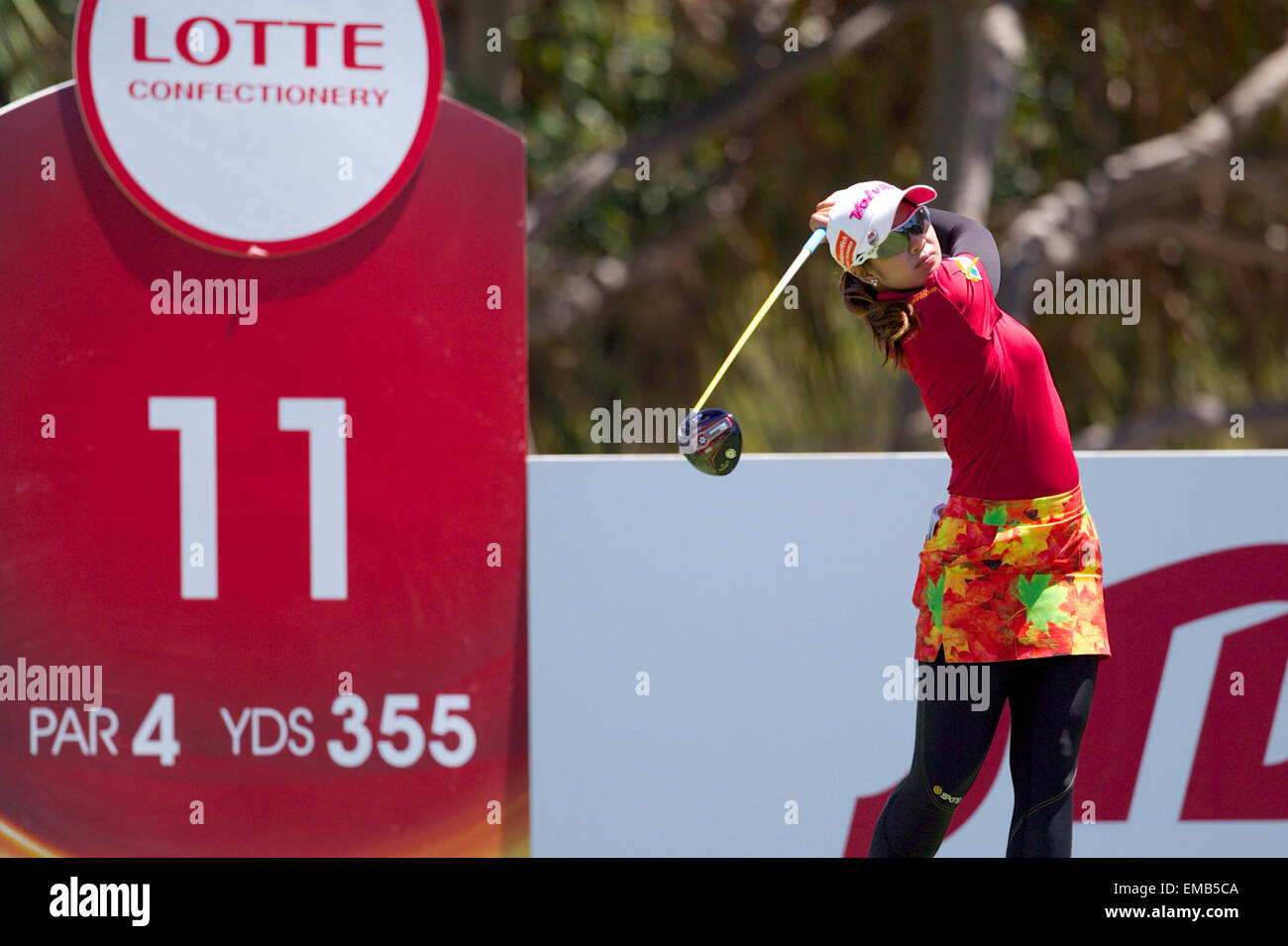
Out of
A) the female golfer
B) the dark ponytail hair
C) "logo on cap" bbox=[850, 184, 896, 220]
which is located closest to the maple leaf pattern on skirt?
the female golfer

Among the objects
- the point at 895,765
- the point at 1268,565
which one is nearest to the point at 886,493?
the point at 895,765

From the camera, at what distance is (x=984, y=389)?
311 centimetres

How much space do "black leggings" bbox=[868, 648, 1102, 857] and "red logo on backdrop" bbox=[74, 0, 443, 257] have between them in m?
2.05

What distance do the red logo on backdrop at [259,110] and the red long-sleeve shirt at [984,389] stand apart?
1.62m

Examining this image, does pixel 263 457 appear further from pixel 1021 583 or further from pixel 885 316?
pixel 1021 583

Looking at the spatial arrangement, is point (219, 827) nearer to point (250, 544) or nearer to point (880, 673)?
point (250, 544)

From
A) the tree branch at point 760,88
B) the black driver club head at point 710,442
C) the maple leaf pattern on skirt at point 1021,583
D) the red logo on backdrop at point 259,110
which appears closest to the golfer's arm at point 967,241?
the maple leaf pattern on skirt at point 1021,583

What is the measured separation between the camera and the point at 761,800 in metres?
3.99

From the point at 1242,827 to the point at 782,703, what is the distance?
137 cm

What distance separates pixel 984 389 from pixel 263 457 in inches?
77.7

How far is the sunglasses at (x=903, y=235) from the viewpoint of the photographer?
302 centimetres

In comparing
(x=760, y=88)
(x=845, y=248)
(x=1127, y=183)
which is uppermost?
(x=760, y=88)

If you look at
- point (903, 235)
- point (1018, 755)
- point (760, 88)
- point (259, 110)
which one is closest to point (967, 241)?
point (903, 235)

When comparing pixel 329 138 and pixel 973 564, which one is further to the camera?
pixel 329 138
